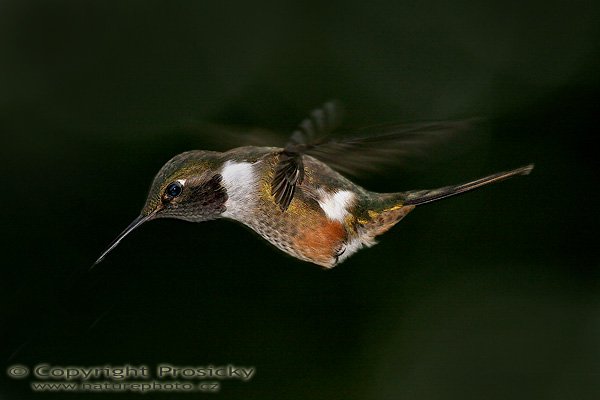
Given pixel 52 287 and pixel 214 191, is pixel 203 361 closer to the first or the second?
pixel 52 287

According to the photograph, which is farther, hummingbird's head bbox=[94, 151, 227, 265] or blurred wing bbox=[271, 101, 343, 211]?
hummingbird's head bbox=[94, 151, 227, 265]

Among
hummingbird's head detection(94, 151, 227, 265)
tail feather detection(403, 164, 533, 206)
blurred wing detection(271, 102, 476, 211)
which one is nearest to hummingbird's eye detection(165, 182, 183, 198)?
hummingbird's head detection(94, 151, 227, 265)

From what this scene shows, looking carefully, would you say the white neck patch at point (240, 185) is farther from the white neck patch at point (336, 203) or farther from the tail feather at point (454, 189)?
the tail feather at point (454, 189)

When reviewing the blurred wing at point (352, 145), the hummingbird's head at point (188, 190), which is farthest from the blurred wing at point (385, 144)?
the hummingbird's head at point (188, 190)

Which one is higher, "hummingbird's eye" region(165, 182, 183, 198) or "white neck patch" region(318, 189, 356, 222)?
A: "hummingbird's eye" region(165, 182, 183, 198)

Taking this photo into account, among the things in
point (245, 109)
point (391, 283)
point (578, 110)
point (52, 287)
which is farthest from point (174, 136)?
point (578, 110)

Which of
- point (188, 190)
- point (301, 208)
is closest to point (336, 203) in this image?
point (301, 208)

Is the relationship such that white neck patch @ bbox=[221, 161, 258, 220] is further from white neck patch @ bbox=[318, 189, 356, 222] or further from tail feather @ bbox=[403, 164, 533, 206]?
tail feather @ bbox=[403, 164, 533, 206]
